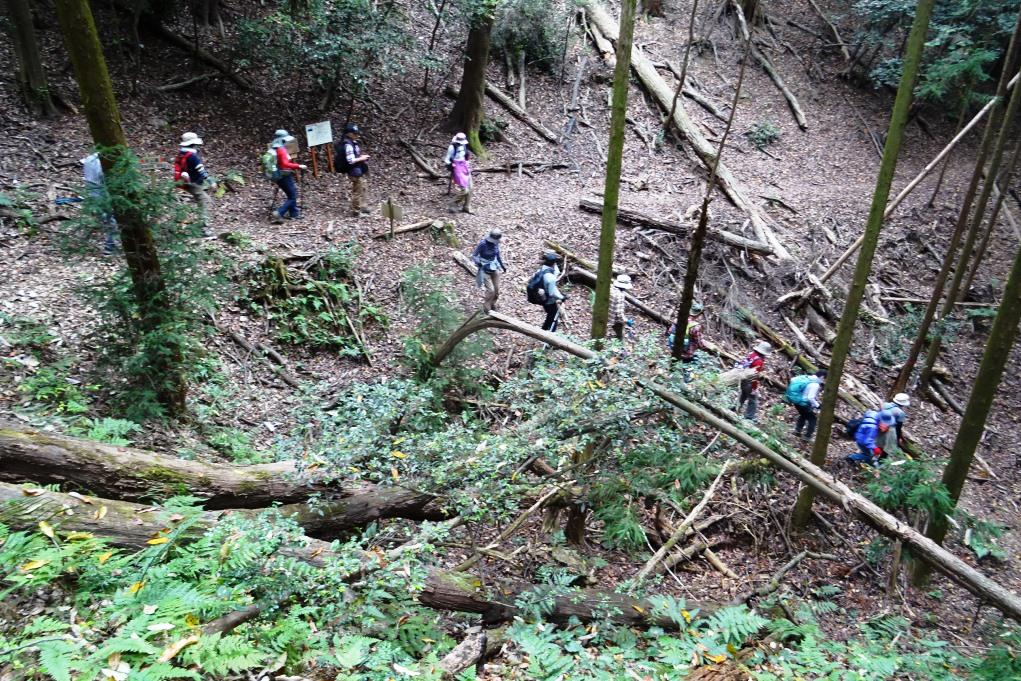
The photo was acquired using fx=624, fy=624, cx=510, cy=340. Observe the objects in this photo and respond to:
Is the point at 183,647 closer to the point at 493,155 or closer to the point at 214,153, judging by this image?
the point at 214,153

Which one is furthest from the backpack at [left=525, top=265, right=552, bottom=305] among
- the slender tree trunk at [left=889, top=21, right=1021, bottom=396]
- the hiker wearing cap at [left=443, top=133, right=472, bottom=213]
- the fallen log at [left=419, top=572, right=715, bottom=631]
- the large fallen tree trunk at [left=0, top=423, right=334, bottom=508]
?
the slender tree trunk at [left=889, top=21, right=1021, bottom=396]

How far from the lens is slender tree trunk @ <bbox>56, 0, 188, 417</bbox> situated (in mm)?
6551

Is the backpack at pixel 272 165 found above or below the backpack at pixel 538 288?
above

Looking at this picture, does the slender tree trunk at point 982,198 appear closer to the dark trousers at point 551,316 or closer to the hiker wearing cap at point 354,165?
the dark trousers at point 551,316

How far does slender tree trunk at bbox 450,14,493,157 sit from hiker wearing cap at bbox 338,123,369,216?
430cm

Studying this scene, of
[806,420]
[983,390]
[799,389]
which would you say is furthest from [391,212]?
[983,390]

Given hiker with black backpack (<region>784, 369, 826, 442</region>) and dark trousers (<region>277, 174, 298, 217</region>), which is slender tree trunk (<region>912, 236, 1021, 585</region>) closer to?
hiker with black backpack (<region>784, 369, 826, 442</region>)

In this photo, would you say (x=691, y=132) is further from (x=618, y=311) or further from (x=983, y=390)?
(x=983, y=390)

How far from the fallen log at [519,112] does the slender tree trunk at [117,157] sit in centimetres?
1318

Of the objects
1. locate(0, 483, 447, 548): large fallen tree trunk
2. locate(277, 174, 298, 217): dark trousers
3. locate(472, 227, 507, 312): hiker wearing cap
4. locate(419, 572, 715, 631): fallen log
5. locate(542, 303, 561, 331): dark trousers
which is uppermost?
locate(277, 174, 298, 217): dark trousers

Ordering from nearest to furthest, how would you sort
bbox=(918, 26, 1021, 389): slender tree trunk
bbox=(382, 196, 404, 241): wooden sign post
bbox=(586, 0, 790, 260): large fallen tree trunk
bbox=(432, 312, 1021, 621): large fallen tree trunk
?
1. bbox=(432, 312, 1021, 621): large fallen tree trunk
2. bbox=(918, 26, 1021, 389): slender tree trunk
3. bbox=(382, 196, 404, 241): wooden sign post
4. bbox=(586, 0, 790, 260): large fallen tree trunk

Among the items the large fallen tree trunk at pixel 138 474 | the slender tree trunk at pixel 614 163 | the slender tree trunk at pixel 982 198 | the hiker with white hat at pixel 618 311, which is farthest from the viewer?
the hiker with white hat at pixel 618 311

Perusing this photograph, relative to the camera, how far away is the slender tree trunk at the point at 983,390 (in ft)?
23.8

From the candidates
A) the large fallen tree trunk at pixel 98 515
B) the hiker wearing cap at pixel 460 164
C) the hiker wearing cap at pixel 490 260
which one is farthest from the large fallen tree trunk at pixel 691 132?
the large fallen tree trunk at pixel 98 515
